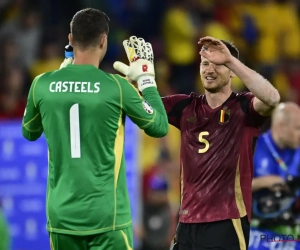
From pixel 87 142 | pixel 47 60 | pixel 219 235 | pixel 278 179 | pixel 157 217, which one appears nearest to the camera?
pixel 87 142

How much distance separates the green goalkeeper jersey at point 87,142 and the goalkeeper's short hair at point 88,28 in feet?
0.50

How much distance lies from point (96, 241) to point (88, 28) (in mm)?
1240

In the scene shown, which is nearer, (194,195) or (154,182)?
(194,195)

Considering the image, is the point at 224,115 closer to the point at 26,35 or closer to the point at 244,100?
the point at 244,100

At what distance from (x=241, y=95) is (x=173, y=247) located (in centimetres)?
114

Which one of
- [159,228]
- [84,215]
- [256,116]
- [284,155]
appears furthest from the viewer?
[159,228]

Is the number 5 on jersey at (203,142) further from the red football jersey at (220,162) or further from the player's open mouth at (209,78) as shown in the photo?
the player's open mouth at (209,78)

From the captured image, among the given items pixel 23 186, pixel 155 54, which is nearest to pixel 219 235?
pixel 23 186

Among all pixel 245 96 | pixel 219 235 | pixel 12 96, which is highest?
pixel 12 96

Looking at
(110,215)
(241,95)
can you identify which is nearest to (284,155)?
(241,95)

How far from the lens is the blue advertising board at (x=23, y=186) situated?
10164 millimetres

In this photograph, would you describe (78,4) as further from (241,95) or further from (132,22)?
(241,95)

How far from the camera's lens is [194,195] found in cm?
529

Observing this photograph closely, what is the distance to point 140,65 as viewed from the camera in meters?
4.94
